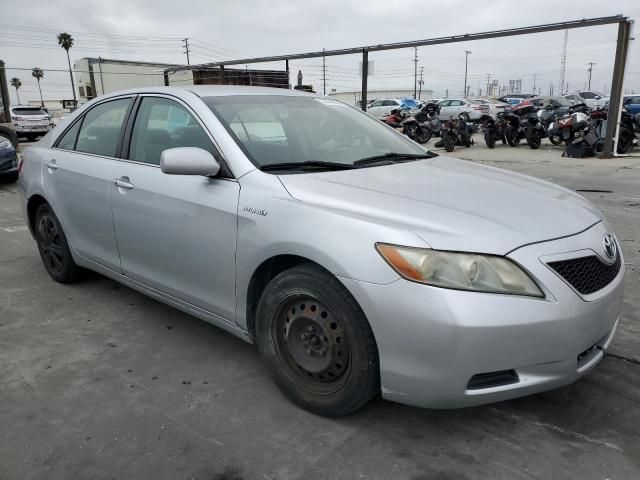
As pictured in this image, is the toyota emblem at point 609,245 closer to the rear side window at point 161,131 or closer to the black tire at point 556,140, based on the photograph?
the rear side window at point 161,131

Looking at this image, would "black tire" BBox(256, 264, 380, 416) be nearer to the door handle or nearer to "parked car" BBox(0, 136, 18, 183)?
the door handle

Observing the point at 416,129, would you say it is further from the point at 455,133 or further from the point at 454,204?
the point at 454,204

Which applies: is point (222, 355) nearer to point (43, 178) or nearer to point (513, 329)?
point (513, 329)

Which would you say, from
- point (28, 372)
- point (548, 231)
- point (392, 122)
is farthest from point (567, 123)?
point (28, 372)

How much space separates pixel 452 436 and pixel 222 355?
4.65ft

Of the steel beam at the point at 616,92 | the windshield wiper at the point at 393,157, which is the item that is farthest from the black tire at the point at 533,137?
the windshield wiper at the point at 393,157

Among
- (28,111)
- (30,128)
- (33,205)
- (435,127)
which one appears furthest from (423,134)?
(28,111)

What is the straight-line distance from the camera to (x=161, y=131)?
10.8 feet

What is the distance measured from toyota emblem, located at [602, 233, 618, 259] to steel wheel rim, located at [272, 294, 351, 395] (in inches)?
48.7

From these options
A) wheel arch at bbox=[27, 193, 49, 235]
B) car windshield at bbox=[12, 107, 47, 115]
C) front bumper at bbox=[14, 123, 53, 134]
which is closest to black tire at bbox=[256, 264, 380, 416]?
wheel arch at bbox=[27, 193, 49, 235]

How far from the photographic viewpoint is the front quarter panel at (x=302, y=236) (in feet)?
6.91

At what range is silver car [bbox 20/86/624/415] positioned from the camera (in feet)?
6.64

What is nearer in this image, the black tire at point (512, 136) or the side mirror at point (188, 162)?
the side mirror at point (188, 162)

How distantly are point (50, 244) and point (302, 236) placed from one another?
2.91 meters
